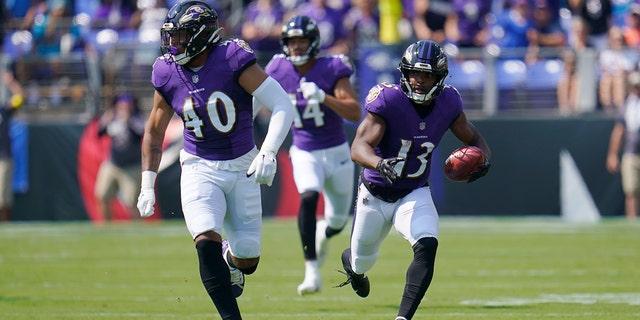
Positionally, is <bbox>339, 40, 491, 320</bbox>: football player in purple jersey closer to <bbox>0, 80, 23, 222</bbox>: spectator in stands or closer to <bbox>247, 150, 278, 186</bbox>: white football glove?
<bbox>247, 150, 278, 186</bbox>: white football glove

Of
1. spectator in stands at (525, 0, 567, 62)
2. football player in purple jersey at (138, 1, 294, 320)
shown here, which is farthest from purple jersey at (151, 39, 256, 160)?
spectator in stands at (525, 0, 567, 62)

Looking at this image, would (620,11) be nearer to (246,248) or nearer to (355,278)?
(355,278)

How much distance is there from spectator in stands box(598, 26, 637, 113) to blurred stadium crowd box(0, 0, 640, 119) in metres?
0.01

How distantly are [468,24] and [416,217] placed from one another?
33.0 ft

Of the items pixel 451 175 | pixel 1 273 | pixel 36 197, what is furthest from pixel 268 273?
pixel 36 197

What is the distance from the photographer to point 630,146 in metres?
14.4

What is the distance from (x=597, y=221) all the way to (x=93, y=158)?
22.9 ft

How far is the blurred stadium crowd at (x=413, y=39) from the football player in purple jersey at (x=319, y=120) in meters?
5.65

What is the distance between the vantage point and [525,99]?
15.0 meters

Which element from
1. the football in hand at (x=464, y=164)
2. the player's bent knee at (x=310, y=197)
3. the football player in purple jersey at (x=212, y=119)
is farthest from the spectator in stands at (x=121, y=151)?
the football in hand at (x=464, y=164)

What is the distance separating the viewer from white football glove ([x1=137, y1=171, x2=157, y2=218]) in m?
6.14

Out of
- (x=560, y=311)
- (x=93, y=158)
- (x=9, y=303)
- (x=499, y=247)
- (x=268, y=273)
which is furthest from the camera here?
(x=93, y=158)

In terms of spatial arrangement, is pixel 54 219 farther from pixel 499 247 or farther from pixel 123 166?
pixel 499 247

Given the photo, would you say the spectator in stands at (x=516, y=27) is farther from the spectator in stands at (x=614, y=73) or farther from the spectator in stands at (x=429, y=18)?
the spectator in stands at (x=614, y=73)
